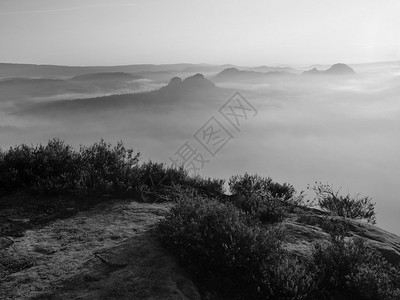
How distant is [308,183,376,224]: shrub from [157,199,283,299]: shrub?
4.69 meters

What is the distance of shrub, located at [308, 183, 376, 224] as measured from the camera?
9.58m

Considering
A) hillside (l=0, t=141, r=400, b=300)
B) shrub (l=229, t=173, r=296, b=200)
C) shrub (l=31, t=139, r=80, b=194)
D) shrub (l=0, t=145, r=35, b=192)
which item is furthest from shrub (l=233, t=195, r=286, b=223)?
shrub (l=0, t=145, r=35, b=192)

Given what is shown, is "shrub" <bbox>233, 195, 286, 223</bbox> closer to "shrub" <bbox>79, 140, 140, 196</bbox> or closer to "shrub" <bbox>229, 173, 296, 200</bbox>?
"shrub" <bbox>229, 173, 296, 200</bbox>

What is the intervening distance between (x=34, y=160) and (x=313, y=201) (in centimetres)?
638

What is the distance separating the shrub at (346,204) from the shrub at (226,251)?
469 centimetres

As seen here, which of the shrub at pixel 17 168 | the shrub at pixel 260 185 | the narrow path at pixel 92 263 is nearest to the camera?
the narrow path at pixel 92 263

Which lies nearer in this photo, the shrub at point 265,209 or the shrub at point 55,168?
the shrub at point 265,209

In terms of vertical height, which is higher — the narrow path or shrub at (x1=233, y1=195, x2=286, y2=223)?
shrub at (x1=233, y1=195, x2=286, y2=223)

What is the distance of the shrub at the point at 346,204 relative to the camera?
31.4 feet

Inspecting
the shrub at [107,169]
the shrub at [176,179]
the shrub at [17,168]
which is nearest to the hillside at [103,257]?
the shrub at [107,169]

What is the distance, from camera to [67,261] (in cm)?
512

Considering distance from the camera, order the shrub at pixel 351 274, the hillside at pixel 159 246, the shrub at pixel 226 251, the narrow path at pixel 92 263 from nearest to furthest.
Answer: the narrow path at pixel 92 263 < the hillside at pixel 159 246 < the shrub at pixel 226 251 < the shrub at pixel 351 274

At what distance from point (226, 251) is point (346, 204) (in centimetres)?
582

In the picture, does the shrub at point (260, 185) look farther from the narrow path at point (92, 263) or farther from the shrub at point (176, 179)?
the narrow path at point (92, 263)
